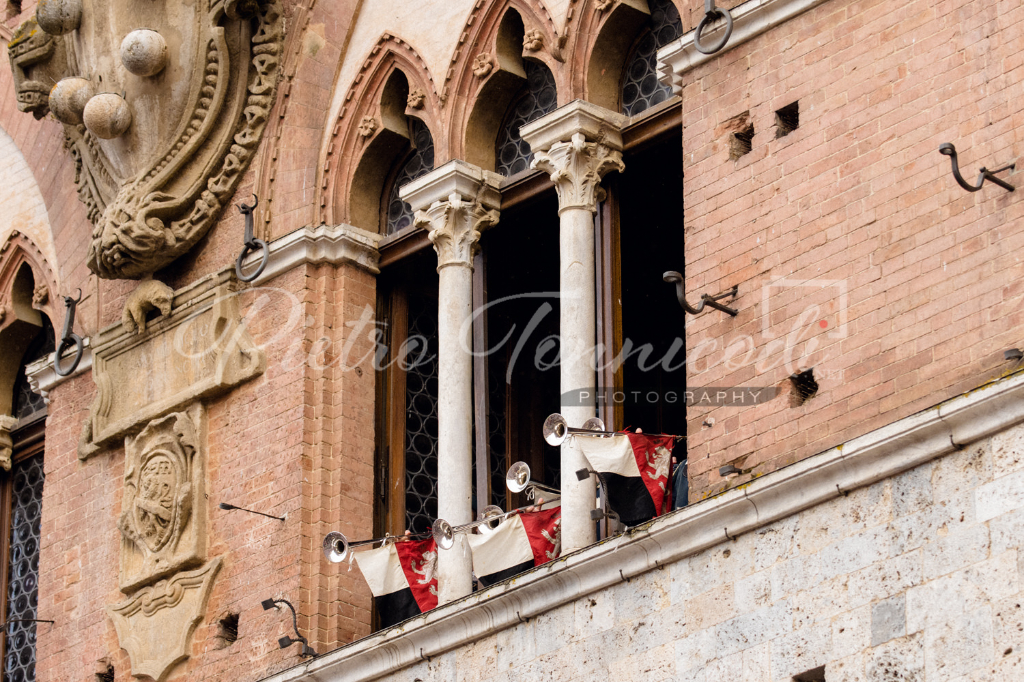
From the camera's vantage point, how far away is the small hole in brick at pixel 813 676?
37.9 feet

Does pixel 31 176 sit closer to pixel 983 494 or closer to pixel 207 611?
pixel 207 611

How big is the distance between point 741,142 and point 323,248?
11.7 ft

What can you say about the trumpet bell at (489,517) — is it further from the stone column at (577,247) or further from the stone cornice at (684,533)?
the stone cornice at (684,533)

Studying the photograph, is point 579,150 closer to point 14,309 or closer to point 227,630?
point 227,630

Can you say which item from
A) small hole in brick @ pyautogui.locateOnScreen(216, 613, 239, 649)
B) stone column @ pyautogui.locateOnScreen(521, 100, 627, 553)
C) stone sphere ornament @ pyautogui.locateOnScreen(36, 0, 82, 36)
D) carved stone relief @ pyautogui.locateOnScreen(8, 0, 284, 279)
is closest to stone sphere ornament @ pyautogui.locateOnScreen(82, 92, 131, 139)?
carved stone relief @ pyautogui.locateOnScreen(8, 0, 284, 279)

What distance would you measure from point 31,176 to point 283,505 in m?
4.87

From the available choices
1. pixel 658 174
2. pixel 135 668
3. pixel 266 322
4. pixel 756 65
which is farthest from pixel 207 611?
pixel 756 65

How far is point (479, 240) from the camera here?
15.3m

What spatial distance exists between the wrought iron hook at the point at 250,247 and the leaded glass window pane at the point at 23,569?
3.29m

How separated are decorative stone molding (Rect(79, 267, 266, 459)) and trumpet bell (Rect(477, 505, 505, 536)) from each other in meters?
2.22

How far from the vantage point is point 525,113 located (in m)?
15.6

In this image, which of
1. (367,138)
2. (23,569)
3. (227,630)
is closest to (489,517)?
(227,630)

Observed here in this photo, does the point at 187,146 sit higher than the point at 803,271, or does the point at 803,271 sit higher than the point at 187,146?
the point at 187,146

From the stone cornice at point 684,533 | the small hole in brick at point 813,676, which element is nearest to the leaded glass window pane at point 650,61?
the stone cornice at point 684,533
